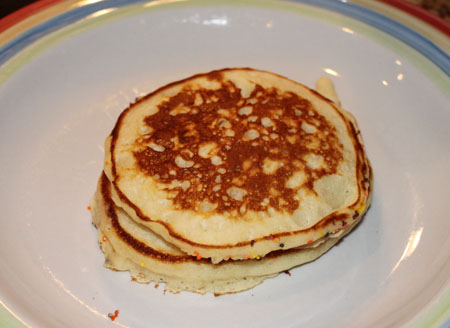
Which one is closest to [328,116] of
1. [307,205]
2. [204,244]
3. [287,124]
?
[287,124]

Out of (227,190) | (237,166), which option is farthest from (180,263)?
(237,166)

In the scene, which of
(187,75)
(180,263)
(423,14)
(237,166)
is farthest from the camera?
(187,75)

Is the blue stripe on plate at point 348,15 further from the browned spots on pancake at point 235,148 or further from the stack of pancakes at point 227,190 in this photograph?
the browned spots on pancake at point 235,148

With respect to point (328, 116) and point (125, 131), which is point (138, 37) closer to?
point (125, 131)

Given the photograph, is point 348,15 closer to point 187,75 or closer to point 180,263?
point 187,75

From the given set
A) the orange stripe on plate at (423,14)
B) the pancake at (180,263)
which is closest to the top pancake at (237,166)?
the pancake at (180,263)
